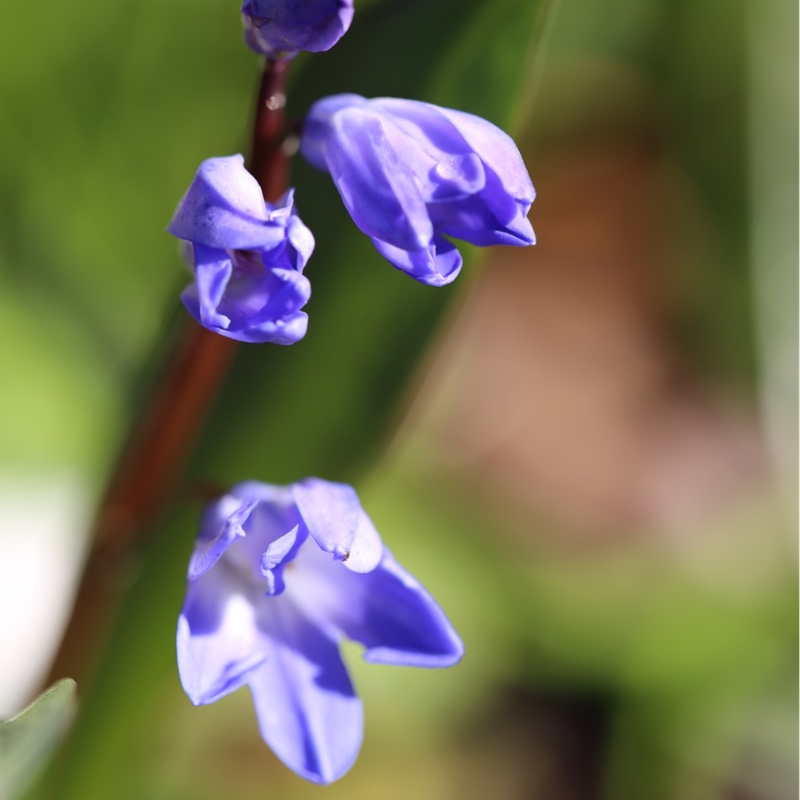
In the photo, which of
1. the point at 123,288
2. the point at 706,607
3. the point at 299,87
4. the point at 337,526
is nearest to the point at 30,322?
the point at 123,288

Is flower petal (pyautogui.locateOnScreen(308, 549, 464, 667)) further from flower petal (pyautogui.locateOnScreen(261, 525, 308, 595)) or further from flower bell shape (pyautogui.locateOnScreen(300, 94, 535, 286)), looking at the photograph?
flower bell shape (pyautogui.locateOnScreen(300, 94, 535, 286))

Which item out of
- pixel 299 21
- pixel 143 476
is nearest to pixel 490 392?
pixel 143 476

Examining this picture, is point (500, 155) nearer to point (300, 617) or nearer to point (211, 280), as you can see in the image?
point (211, 280)

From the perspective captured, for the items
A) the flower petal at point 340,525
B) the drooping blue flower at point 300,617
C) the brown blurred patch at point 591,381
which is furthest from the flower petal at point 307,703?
the brown blurred patch at point 591,381

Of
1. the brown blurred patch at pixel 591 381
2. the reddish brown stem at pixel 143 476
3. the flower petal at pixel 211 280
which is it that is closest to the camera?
the flower petal at pixel 211 280

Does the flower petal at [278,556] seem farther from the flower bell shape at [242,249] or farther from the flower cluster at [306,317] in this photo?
the flower bell shape at [242,249]
